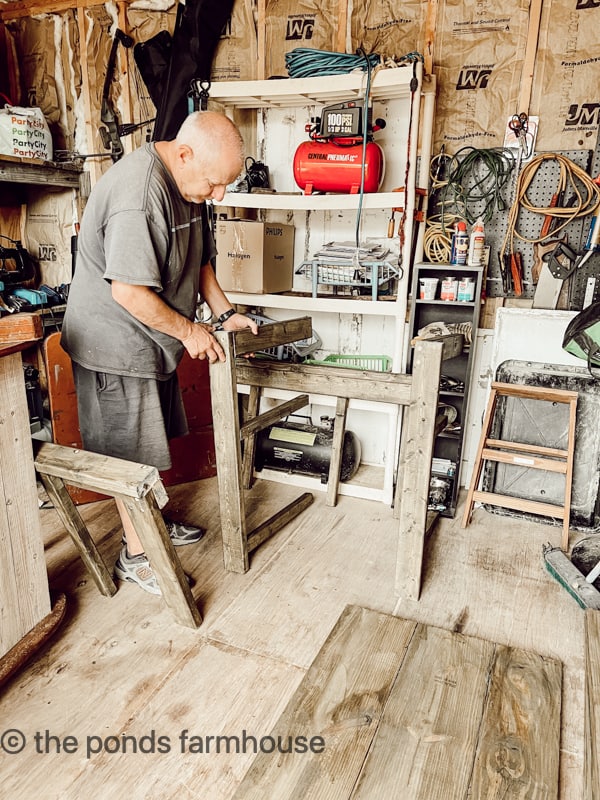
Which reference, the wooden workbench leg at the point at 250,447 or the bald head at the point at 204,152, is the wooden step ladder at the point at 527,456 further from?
the bald head at the point at 204,152

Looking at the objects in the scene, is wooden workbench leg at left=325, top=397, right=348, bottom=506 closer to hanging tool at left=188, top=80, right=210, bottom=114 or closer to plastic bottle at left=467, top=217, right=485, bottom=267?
plastic bottle at left=467, top=217, right=485, bottom=267

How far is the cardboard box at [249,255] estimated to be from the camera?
Result: 9.41 feet

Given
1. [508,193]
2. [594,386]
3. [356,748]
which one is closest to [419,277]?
[508,193]

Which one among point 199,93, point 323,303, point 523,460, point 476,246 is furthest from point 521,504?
point 199,93

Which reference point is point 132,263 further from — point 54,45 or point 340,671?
point 54,45

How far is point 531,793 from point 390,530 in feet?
4.42

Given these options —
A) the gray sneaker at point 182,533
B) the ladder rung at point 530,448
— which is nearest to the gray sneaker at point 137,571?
the gray sneaker at point 182,533

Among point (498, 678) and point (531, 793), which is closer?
point (531, 793)

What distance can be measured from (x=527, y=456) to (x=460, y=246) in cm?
107

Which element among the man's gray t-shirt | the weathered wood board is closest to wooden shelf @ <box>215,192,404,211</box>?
the man's gray t-shirt

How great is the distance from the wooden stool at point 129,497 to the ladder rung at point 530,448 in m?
1.58

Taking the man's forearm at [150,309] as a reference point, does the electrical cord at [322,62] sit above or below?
above

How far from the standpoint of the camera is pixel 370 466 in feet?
11.1

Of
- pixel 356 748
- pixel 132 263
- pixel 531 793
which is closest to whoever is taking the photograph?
pixel 531 793
